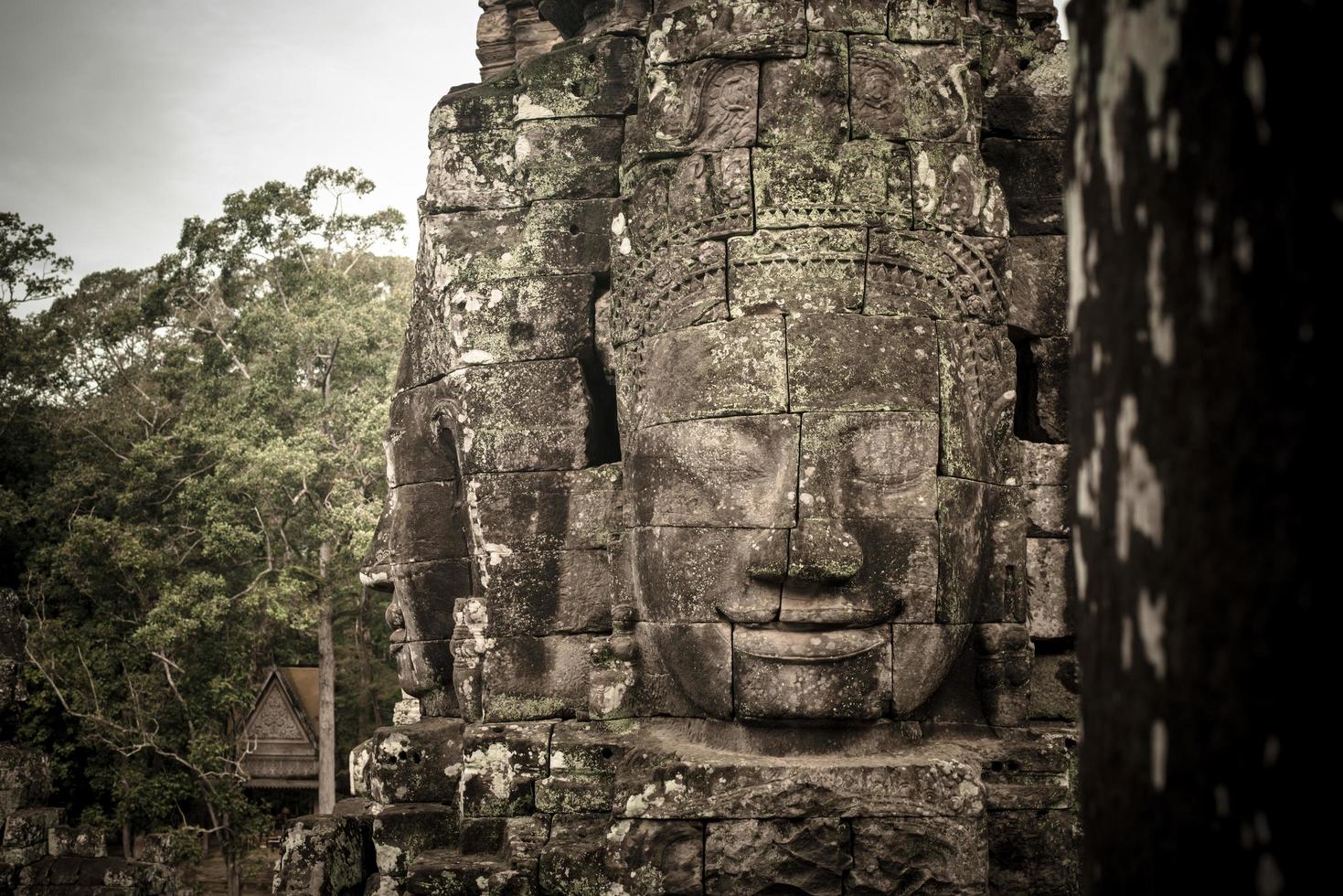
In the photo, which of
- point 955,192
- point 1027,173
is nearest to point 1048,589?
point 955,192

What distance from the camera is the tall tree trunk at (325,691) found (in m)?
19.3

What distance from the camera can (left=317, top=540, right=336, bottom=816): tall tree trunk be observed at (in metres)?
19.3

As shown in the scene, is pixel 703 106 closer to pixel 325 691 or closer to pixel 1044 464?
pixel 1044 464

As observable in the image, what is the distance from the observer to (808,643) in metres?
4.85

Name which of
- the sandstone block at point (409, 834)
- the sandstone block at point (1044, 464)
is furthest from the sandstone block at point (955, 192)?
the sandstone block at point (409, 834)

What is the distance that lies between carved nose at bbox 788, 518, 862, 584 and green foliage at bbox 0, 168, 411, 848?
558 inches

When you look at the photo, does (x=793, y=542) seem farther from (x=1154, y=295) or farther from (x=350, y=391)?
(x=350, y=391)

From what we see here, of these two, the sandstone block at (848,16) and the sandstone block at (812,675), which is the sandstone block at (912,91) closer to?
the sandstone block at (848,16)

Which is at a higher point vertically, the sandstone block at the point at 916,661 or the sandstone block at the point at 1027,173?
the sandstone block at the point at 1027,173

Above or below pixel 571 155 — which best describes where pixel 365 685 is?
below

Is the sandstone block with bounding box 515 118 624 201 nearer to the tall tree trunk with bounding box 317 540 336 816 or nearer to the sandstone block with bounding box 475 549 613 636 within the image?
the sandstone block with bounding box 475 549 613 636

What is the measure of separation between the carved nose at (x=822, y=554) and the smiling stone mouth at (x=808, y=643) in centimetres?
24

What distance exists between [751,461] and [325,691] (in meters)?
16.8

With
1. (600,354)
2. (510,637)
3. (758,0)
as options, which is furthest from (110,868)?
(758,0)
